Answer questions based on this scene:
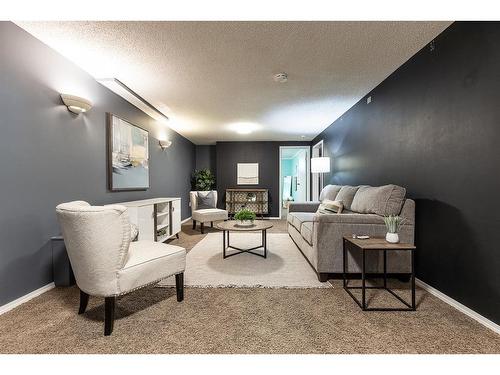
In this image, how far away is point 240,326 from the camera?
1.43 meters

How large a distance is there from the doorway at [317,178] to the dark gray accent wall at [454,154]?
2.87m

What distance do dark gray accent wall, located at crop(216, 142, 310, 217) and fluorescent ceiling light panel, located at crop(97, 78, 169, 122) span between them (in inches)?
102

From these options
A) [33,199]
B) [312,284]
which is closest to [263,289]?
[312,284]

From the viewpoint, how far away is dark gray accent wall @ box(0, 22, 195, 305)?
165cm

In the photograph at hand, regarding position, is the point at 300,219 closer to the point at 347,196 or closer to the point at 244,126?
the point at 347,196

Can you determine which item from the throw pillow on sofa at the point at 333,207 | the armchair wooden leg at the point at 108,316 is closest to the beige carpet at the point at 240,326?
the armchair wooden leg at the point at 108,316

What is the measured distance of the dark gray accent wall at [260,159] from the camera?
6.44m

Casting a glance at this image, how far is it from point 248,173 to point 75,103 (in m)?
4.68

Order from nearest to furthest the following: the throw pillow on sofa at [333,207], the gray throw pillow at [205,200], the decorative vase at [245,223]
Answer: the decorative vase at [245,223] → the throw pillow on sofa at [333,207] → the gray throw pillow at [205,200]

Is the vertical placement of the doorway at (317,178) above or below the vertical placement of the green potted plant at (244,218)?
above

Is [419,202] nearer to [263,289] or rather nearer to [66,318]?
[263,289]

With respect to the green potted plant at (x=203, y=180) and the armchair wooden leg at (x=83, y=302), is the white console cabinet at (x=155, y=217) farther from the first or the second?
the green potted plant at (x=203, y=180)
